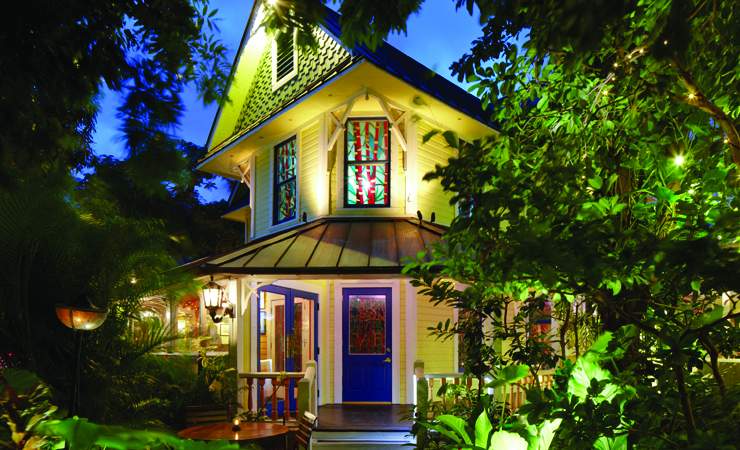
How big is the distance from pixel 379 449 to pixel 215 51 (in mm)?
7783

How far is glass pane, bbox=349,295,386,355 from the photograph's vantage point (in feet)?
37.7

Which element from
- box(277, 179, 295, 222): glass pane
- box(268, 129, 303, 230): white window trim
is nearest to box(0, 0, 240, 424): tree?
box(268, 129, 303, 230): white window trim

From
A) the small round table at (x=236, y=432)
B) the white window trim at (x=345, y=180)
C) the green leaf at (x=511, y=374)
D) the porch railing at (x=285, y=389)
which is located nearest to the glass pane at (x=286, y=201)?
the white window trim at (x=345, y=180)

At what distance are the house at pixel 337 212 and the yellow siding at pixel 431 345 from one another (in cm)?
3

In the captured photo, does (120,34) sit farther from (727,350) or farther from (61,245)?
(727,350)

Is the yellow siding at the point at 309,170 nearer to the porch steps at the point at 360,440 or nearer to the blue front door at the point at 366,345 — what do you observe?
the blue front door at the point at 366,345

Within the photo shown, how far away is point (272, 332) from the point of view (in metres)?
12.4

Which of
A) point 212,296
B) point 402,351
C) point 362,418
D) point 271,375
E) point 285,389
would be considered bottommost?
point 362,418

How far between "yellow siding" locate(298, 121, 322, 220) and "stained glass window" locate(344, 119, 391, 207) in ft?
1.99

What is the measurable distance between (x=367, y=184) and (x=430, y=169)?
3.94ft

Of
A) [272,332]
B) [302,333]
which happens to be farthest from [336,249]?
[272,332]

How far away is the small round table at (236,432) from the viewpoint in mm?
6676

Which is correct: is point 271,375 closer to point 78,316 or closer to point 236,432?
point 236,432

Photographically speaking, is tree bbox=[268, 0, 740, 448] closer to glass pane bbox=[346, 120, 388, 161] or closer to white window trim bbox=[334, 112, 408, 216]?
white window trim bbox=[334, 112, 408, 216]
